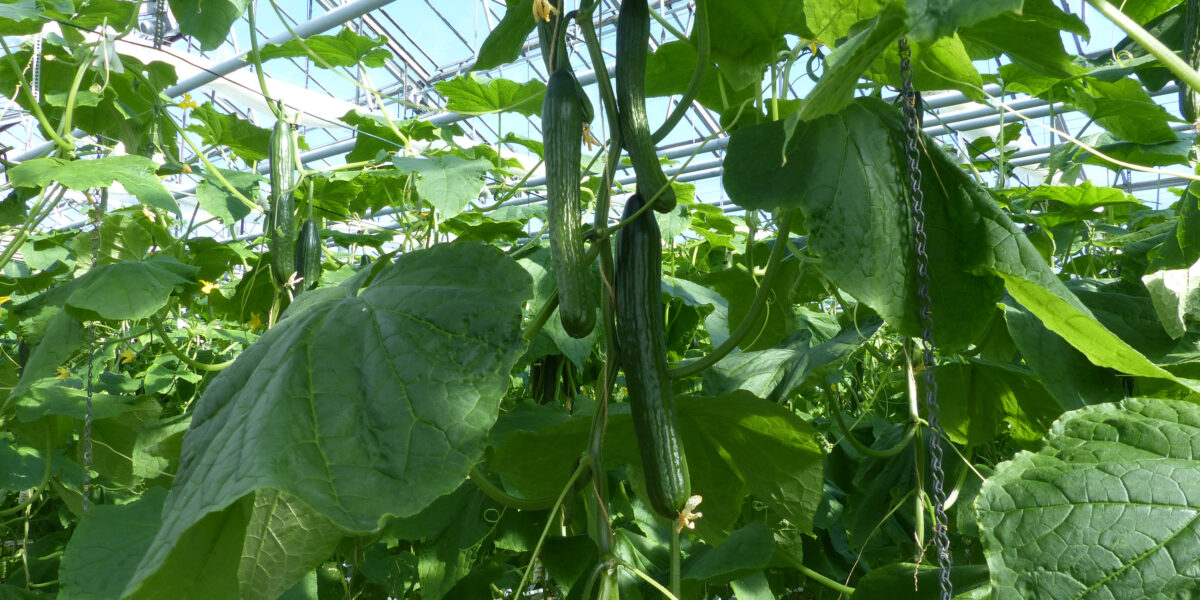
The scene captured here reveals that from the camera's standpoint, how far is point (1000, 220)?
2.69ft

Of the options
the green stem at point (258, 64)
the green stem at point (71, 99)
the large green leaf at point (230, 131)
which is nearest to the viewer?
the green stem at point (258, 64)

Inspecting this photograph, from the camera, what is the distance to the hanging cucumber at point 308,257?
1323 mm

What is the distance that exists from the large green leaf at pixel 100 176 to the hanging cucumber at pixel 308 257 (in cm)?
19

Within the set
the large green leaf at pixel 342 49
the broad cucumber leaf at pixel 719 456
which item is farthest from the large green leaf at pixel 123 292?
A: the broad cucumber leaf at pixel 719 456

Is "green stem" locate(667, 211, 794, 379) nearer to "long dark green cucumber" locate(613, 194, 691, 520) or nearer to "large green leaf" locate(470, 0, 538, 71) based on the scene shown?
"long dark green cucumber" locate(613, 194, 691, 520)

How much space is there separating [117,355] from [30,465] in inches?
30.6

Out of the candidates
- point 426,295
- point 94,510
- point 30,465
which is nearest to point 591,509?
point 426,295

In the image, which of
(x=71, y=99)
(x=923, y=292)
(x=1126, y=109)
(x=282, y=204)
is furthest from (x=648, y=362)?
(x=71, y=99)

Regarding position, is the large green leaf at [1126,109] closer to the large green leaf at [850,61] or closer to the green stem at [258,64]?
the large green leaf at [850,61]

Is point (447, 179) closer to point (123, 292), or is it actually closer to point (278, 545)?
point (123, 292)

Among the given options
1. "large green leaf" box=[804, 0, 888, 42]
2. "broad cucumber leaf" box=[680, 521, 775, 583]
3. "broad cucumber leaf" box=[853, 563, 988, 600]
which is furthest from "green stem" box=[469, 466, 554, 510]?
"large green leaf" box=[804, 0, 888, 42]

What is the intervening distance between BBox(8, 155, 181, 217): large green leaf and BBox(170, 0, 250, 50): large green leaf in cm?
25

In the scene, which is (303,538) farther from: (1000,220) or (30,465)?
(30,465)

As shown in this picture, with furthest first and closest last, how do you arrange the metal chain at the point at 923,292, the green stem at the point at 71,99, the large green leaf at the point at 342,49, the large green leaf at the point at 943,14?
the large green leaf at the point at 342,49 → the green stem at the point at 71,99 → the metal chain at the point at 923,292 → the large green leaf at the point at 943,14
